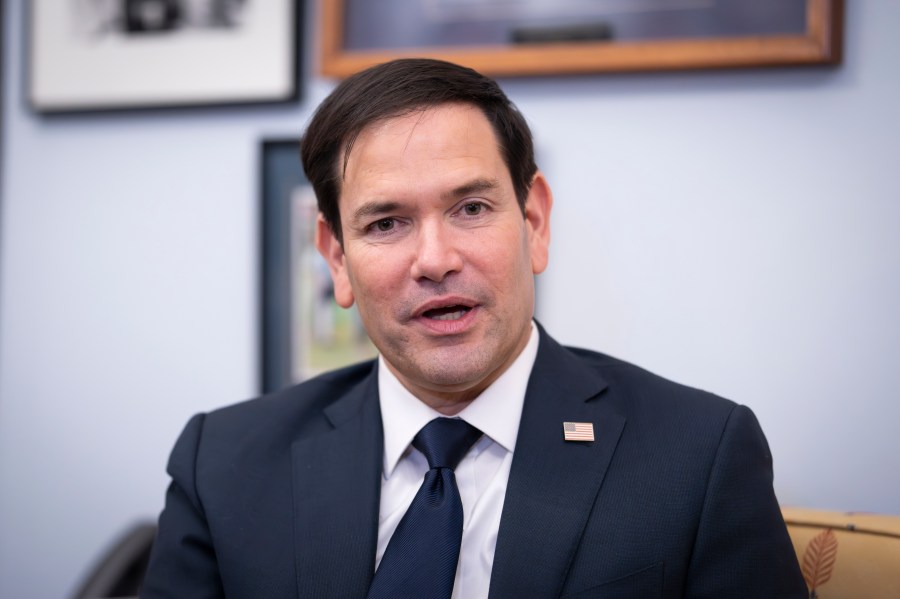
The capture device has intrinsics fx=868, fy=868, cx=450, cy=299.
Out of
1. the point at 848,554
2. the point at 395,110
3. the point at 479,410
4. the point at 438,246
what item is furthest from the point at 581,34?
the point at 848,554

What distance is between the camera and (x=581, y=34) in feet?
5.55

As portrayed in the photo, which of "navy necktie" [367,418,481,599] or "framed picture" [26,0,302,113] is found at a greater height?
"framed picture" [26,0,302,113]

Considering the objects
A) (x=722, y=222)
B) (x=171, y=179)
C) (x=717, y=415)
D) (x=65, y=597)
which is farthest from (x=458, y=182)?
(x=65, y=597)

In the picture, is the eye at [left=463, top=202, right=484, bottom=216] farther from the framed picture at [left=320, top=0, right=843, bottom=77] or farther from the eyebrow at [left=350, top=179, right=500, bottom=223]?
the framed picture at [left=320, top=0, right=843, bottom=77]

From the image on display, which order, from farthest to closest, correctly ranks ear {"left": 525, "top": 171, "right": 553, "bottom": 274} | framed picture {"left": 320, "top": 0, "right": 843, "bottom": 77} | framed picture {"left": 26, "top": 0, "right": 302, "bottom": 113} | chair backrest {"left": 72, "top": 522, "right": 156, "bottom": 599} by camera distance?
framed picture {"left": 26, "top": 0, "right": 302, "bottom": 113} < chair backrest {"left": 72, "top": 522, "right": 156, "bottom": 599} < framed picture {"left": 320, "top": 0, "right": 843, "bottom": 77} < ear {"left": 525, "top": 171, "right": 553, "bottom": 274}

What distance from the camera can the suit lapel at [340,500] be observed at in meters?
1.26

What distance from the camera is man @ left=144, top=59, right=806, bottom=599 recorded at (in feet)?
3.96

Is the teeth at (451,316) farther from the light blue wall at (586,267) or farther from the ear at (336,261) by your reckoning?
the light blue wall at (586,267)

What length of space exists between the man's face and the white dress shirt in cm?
6

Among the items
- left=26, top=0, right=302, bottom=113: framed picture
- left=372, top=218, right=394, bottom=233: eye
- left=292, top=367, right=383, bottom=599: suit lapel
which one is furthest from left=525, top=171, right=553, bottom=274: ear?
left=26, top=0, right=302, bottom=113: framed picture

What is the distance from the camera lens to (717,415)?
128 cm

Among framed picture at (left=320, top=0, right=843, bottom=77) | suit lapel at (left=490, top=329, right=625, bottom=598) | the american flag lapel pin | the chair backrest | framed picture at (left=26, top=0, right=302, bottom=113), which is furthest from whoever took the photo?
framed picture at (left=26, top=0, right=302, bottom=113)

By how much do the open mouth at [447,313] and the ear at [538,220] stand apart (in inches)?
7.7

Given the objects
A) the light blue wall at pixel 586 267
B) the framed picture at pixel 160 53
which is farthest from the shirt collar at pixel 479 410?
the framed picture at pixel 160 53
